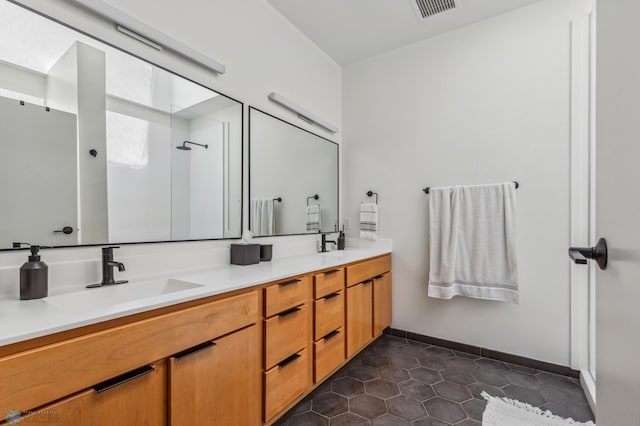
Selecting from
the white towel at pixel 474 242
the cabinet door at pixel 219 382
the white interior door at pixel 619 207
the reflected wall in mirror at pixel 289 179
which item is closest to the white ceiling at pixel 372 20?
the reflected wall in mirror at pixel 289 179

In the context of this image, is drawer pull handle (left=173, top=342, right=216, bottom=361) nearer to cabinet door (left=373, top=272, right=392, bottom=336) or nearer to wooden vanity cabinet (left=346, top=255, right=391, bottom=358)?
wooden vanity cabinet (left=346, top=255, right=391, bottom=358)

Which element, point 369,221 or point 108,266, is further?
point 369,221

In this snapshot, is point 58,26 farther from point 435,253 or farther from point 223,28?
point 435,253

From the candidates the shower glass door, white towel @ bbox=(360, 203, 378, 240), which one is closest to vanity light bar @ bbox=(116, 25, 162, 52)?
the shower glass door

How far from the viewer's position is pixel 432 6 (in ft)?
7.27

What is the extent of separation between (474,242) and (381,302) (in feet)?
2.96

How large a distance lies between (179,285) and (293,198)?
1247 mm

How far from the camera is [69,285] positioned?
1187 mm

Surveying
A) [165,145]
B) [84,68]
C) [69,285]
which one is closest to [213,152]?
[165,145]

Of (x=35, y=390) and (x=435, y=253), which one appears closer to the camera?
(x=35, y=390)

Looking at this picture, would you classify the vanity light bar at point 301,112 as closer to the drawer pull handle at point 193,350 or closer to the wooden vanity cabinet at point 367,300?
the wooden vanity cabinet at point 367,300

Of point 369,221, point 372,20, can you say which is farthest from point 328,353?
point 372,20

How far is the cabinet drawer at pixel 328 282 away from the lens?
5.81 feet

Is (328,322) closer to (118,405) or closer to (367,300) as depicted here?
(367,300)
